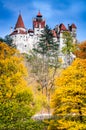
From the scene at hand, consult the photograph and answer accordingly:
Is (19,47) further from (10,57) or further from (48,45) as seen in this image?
(10,57)

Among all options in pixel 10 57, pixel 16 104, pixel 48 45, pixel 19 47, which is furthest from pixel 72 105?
pixel 19 47

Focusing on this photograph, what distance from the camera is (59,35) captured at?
2594 inches

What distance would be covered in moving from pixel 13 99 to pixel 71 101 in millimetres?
4097

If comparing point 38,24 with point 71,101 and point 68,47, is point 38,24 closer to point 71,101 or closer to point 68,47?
point 68,47

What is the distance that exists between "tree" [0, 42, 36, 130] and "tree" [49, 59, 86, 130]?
190cm

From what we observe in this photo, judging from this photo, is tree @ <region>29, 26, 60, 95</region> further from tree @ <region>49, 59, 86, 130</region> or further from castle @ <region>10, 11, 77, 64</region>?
tree @ <region>49, 59, 86, 130</region>

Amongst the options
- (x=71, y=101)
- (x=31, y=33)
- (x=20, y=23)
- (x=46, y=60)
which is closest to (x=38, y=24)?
(x=31, y=33)

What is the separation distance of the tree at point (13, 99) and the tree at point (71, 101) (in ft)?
6.23

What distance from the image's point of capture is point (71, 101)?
22.1 metres

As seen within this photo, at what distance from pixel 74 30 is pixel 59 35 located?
3.35 m

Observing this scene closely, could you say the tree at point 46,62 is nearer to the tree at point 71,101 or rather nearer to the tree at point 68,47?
the tree at point 68,47

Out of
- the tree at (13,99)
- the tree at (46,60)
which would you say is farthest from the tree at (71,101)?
the tree at (46,60)

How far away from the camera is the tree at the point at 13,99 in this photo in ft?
77.0

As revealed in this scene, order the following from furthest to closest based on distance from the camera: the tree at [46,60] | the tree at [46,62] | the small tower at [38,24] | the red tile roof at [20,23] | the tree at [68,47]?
the small tower at [38,24]
the red tile roof at [20,23]
the tree at [68,47]
the tree at [46,60]
the tree at [46,62]
